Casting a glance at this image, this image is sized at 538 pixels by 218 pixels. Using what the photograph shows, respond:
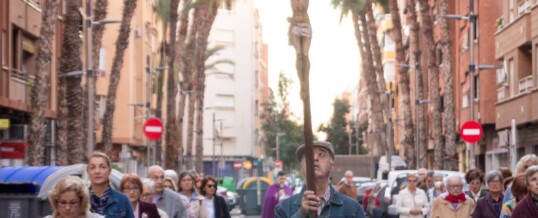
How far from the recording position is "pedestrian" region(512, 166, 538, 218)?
10.7 metres

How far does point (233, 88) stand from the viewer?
380ft

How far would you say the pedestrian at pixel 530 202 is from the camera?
35.0 feet

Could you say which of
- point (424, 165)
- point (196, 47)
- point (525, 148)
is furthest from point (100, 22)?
point (196, 47)

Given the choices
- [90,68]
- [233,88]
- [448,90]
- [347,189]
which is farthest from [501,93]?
[233,88]

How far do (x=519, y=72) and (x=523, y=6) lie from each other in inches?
93.0

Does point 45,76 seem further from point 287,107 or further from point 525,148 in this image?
point 287,107

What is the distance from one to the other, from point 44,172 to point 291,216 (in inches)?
280

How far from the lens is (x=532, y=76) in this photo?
42.2 meters

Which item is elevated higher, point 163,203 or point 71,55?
point 71,55

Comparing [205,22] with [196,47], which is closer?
[205,22]

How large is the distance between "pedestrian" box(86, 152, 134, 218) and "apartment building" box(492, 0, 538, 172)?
98.0ft

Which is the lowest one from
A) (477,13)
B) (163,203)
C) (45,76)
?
(163,203)

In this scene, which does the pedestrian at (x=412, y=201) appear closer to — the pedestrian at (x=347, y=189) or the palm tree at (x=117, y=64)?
the pedestrian at (x=347, y=189)

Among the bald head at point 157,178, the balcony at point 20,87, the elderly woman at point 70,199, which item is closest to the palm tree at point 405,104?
the balcony at point 20,87
